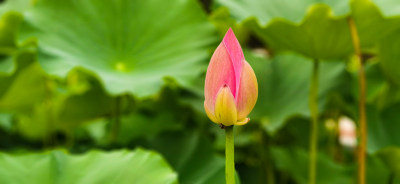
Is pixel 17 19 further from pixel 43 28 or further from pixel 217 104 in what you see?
pixel 217 104

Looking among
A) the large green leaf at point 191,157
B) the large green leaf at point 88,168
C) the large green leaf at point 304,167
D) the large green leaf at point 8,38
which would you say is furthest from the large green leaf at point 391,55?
the large green leaf at point 8,38

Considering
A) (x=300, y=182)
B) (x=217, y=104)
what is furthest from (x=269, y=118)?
(x=217, y=104)

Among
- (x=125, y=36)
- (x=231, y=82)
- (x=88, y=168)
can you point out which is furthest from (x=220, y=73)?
(x=125, y=36)

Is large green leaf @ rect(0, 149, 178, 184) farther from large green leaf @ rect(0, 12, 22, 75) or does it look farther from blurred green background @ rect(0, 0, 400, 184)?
large green leaf @ rect(0, 12, 22, 75)

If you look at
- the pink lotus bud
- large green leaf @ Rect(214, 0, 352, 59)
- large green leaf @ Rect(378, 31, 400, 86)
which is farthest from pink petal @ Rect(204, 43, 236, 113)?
large green leaf @ Rect(378, 31, 400, 86)

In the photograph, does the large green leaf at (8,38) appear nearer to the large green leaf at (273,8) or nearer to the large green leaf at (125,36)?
the large green leaf at (125,36)

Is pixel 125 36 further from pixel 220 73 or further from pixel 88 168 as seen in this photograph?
pixel 220 73
